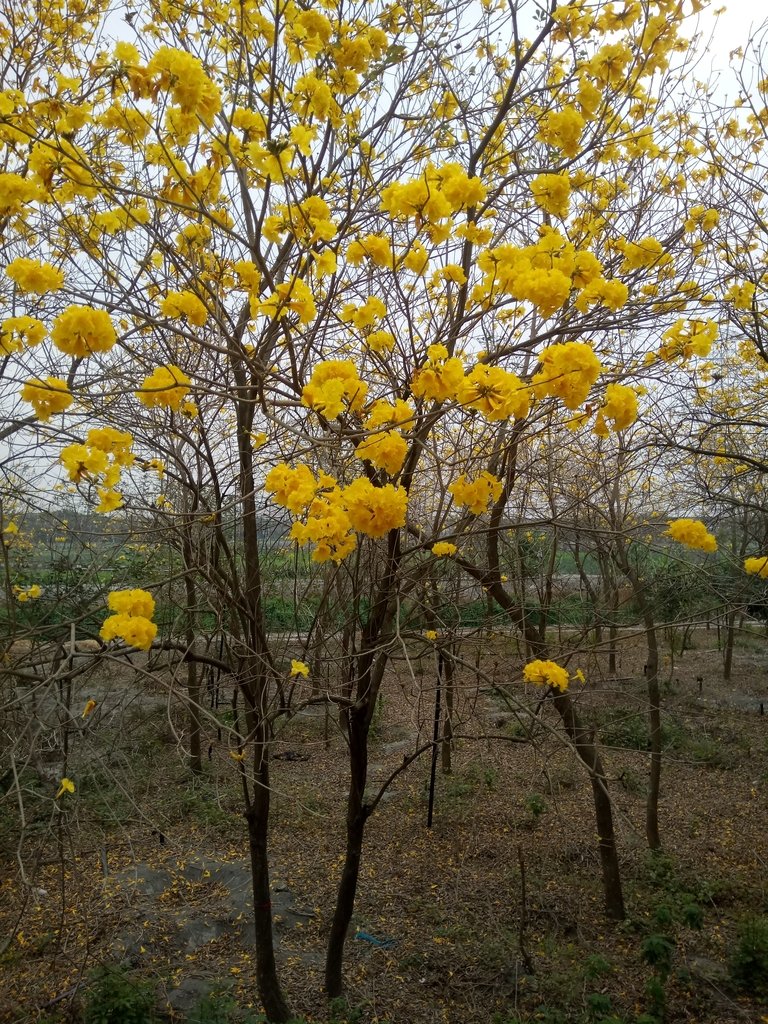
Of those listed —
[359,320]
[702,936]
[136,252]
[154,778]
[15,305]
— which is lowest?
[702,936]

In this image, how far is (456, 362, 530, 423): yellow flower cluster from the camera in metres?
1.83

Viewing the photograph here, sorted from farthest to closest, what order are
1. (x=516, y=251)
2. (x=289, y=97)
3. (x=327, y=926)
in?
1. (x=327, y=926)
2. (x=289, y=97)
3. (x=516, y=251)

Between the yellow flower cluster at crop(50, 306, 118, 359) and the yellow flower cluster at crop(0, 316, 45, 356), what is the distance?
25 centimetres

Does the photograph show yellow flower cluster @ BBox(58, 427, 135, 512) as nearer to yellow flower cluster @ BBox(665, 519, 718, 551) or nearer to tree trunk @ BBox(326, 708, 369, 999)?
tree trunk @ BBox(326, 708, 369, 999)

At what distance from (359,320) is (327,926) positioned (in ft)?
12.6

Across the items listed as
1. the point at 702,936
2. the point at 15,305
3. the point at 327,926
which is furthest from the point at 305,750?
the point at 15,305

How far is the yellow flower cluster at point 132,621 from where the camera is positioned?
189 centimetres

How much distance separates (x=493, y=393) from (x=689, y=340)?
4.23 feet

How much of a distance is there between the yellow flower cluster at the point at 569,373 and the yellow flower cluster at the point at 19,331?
4.77 feet

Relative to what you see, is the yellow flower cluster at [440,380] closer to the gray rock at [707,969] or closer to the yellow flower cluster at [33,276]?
the yellow flower cluster at [33,276]

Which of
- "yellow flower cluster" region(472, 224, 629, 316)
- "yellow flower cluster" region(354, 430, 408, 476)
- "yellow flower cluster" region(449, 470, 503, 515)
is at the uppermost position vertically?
"yellow flower cluster" region(472, 224, 629, 316)

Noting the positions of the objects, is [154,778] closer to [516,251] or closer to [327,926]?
[327,926]

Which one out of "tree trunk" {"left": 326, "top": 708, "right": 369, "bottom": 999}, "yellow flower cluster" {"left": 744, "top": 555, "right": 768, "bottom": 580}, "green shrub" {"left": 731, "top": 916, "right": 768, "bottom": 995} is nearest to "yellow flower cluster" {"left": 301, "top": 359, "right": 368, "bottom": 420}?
"tree trunk" {"left": 326, "top": 708, "right": 369, "bottom": 999}

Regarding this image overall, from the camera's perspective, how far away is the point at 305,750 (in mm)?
7375
